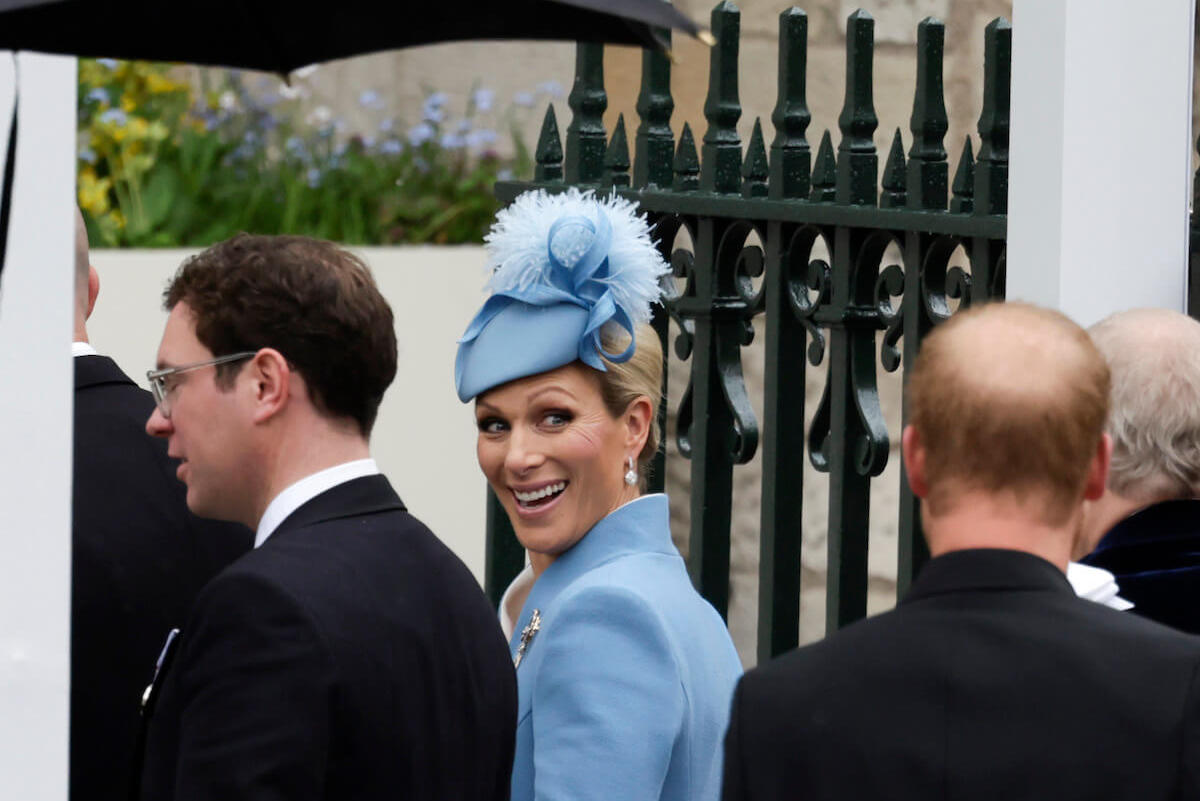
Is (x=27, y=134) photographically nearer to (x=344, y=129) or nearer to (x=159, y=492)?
(x=159, y=492)

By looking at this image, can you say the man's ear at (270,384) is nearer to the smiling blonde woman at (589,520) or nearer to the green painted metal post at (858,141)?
the smiling blonde woman at (589,520)

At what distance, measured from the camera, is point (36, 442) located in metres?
2.11

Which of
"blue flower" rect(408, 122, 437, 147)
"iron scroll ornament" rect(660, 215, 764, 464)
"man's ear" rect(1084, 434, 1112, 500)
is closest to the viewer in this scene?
"man's ear" rect(1084, 434, 1112, 500)

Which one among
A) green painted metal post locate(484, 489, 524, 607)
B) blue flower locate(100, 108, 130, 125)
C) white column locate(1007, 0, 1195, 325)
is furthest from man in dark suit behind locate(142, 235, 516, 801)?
blue flower locate(100, 108, 130, 125)

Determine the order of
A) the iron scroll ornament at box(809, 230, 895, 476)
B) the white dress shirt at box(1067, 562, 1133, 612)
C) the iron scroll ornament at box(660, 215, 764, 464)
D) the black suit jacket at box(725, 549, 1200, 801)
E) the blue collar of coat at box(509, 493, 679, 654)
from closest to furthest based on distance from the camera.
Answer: the black suit jacket at box(725, 549, 1200, 801)
the white dress shirt at box(1067, 562, 1133, 612)
the blue collar of coat at box(509, 493, 679, 654)
the iron scroll ornament at box(809, 230, 895, 476)
the iron scroll ornament at box(660, 215, 764, 464)

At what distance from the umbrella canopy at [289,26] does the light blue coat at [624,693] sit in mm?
746

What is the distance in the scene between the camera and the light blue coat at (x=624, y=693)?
244 cm

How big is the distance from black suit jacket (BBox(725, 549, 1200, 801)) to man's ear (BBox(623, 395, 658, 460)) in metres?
1.13

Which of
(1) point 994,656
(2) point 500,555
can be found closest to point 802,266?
(2) point 500,555

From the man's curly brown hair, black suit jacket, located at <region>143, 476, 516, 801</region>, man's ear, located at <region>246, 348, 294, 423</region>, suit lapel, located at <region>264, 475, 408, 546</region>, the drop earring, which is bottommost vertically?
black suit jacket, located at <region>143, 476, 516, 801</region>

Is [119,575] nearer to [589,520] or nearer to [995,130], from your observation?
[589,520]

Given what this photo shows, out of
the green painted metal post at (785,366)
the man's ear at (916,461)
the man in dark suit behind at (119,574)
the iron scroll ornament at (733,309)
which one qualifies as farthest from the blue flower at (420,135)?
the man's ear at (916,461)

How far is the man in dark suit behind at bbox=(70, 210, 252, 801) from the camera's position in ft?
8.77

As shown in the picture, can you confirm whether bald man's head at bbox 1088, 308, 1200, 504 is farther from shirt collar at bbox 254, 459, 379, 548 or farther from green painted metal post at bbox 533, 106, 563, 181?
green painted metal post at bbox 533, 106, 563, 181
